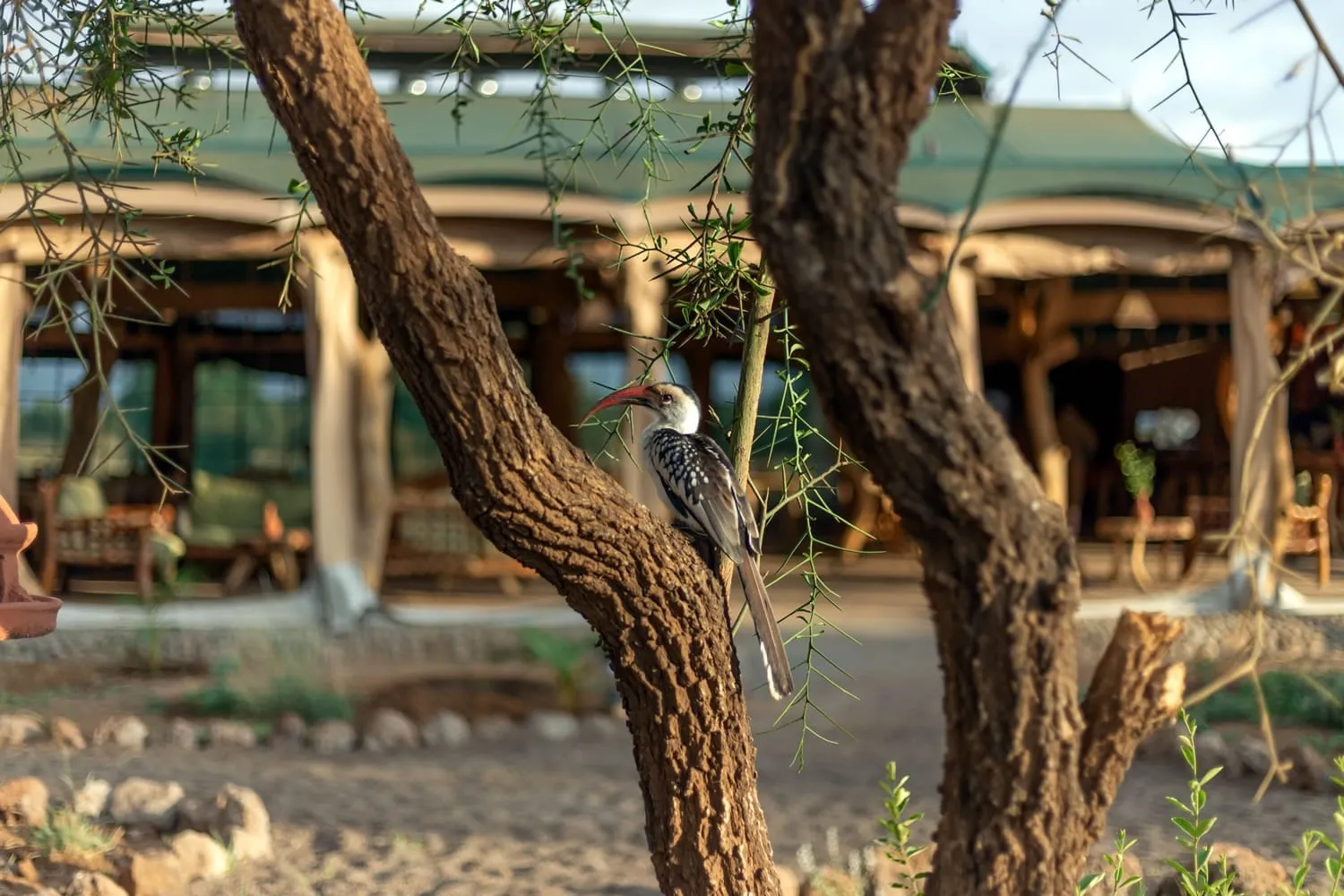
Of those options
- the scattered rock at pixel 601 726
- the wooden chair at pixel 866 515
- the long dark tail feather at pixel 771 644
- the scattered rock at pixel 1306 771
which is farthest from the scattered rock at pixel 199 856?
the wooden chair at pixel 866 515

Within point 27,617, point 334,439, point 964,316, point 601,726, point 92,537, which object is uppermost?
point 964,316

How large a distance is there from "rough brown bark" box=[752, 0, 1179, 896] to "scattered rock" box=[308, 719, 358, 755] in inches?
207

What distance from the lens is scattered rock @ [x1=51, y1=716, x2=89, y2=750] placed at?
6.27 metres

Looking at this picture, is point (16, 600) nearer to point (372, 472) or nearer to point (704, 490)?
point (704, 490)

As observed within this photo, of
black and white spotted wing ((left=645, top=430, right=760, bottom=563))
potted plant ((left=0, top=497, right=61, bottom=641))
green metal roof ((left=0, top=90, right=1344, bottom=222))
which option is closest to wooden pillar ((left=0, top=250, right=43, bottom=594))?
green metal roof ((left=0, top=90, right=1344, bottom=222))

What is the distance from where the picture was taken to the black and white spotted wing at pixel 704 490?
2.80 metres

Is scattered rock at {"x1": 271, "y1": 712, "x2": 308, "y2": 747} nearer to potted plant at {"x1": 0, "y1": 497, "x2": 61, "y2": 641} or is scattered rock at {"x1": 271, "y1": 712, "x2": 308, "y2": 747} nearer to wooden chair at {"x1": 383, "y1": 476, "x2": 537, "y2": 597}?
wooden chair at {"x1": 383, "y1": 476, "x2": 537, "y2": 597}

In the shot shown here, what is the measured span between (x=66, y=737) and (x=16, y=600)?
379 centimetres

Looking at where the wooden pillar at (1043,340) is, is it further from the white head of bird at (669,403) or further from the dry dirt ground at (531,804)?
the white head of bird at (669,403)

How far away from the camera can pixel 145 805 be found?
482cm

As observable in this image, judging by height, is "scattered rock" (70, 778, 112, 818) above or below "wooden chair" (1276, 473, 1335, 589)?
below

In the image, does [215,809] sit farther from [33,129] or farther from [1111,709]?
[33,129]

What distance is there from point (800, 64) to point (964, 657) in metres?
0.77

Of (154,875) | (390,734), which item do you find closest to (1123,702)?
(154,875)
